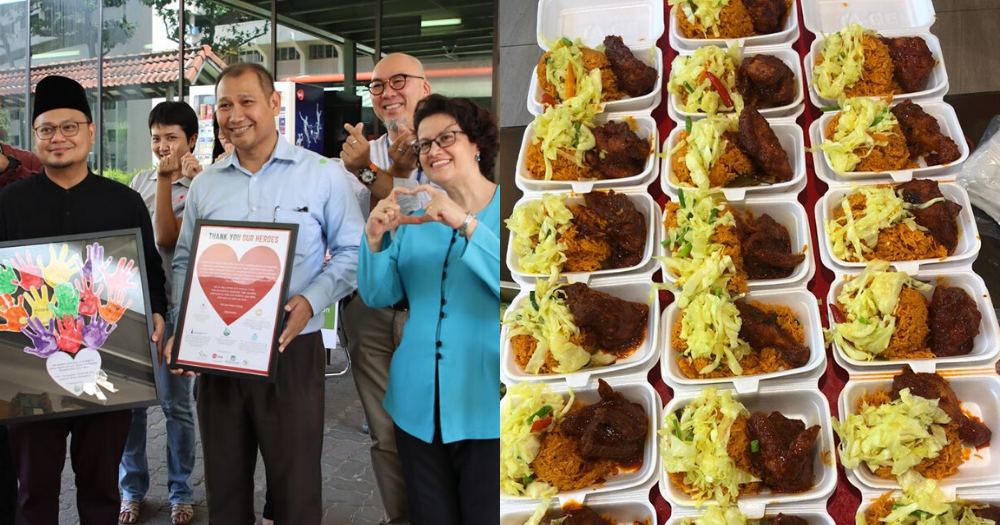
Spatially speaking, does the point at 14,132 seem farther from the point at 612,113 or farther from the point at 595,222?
the point at 612,113

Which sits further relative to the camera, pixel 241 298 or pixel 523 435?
pixel 523 435

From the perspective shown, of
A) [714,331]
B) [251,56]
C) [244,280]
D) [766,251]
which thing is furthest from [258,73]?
[766,251]

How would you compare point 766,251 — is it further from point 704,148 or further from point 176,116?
point 176,116

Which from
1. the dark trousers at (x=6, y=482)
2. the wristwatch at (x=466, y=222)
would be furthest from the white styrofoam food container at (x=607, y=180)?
the dark trousers at (x=6, y=482)

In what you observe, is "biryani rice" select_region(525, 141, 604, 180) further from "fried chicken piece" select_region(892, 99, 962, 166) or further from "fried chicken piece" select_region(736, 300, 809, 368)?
"fried chicken piece" select_region(892, 99, 962, 166)

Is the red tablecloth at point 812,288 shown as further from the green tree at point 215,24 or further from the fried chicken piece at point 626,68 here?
the green tree at point 215,24

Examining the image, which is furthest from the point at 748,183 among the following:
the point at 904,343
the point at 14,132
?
the point at 14,132
